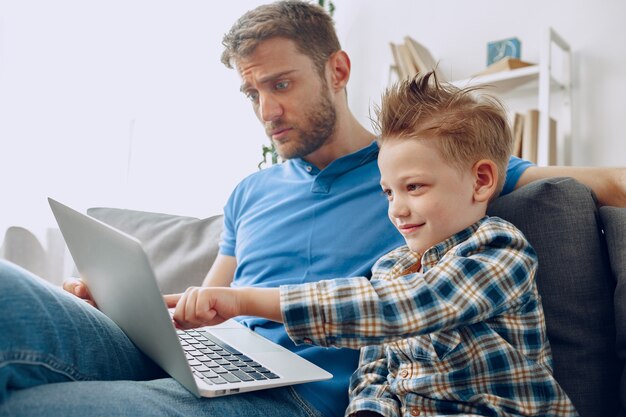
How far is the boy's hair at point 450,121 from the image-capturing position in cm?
94

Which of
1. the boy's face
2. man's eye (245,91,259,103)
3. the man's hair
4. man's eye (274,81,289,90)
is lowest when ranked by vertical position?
the boy's face

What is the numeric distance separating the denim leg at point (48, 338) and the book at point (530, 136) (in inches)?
76.1

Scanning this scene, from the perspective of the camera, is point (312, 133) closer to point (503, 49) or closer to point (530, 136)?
point (530, 136)

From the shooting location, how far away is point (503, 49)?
267cm

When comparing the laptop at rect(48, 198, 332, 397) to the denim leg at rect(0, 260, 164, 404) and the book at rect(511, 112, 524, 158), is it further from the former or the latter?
the book at rect(511, 112, 524, 158)

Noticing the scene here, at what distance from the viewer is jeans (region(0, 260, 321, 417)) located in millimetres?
684

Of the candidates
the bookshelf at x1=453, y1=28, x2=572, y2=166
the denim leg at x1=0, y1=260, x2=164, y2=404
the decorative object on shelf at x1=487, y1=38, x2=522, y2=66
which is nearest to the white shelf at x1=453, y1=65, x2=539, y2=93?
the bookshelf at x1=453, y1=28, x2=572, y2=166

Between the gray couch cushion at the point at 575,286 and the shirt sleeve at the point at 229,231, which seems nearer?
the gray couch cushion at the point at 575,286

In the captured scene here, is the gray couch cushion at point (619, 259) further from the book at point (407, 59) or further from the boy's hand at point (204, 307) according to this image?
the book at point (407, 59)

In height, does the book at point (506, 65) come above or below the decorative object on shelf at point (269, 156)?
above

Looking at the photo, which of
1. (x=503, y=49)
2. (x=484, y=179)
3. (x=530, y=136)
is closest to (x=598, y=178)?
(x=484, y=179)

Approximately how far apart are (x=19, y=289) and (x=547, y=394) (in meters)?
0.73

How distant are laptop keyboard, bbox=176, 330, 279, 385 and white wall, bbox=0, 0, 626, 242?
1037 millimetres

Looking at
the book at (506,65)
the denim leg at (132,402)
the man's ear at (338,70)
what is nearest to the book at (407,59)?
the book at (506,65)
